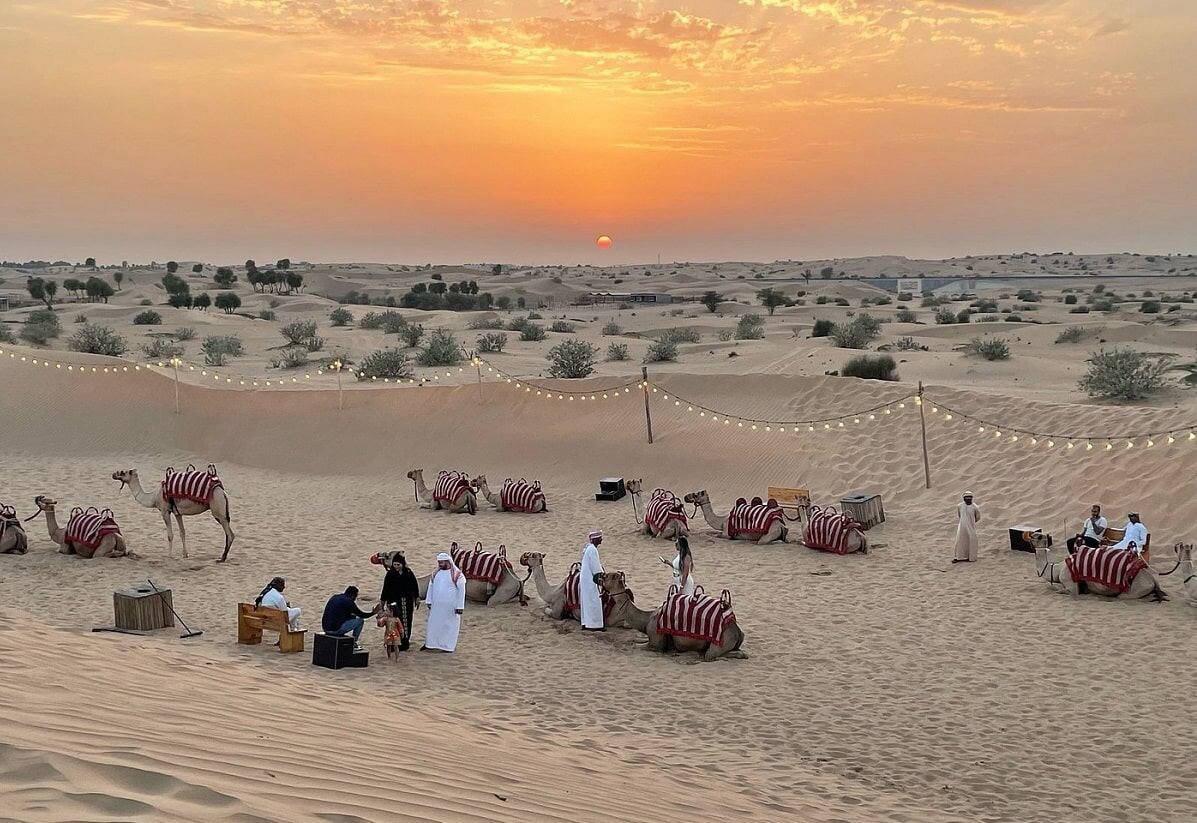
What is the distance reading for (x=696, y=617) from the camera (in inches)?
479

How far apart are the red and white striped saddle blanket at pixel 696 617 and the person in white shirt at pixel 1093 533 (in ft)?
20.6

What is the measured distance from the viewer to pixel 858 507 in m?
19.1

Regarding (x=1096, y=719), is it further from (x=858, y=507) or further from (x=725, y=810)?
(x=858, y=507)

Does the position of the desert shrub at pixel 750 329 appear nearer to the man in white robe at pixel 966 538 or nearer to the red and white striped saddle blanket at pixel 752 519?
the red and white striped saddle blanket at pixel 752 519

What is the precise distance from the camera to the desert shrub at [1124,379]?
25.5m

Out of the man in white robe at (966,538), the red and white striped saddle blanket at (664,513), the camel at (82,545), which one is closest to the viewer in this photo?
the man in white robe at (966,538)

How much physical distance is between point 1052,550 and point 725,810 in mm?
11446

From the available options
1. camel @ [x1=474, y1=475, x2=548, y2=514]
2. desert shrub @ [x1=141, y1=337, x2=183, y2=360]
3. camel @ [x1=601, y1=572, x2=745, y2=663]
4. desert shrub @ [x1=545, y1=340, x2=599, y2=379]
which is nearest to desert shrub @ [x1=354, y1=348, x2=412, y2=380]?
desert shrub @ [x1=545, y1=340, x2=599, y2=379]

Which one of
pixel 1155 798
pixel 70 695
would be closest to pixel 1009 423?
pixel 1155 798

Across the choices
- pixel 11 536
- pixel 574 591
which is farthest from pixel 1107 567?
pixel 11 536

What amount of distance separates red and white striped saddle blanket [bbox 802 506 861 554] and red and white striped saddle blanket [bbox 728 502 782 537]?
0.68 meters

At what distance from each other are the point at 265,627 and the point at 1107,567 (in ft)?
34.1

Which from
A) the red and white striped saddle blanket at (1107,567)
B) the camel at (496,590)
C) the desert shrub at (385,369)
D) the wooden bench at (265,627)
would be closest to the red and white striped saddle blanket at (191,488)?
the camel at (496,590)

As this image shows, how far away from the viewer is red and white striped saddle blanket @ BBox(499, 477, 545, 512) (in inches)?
833
